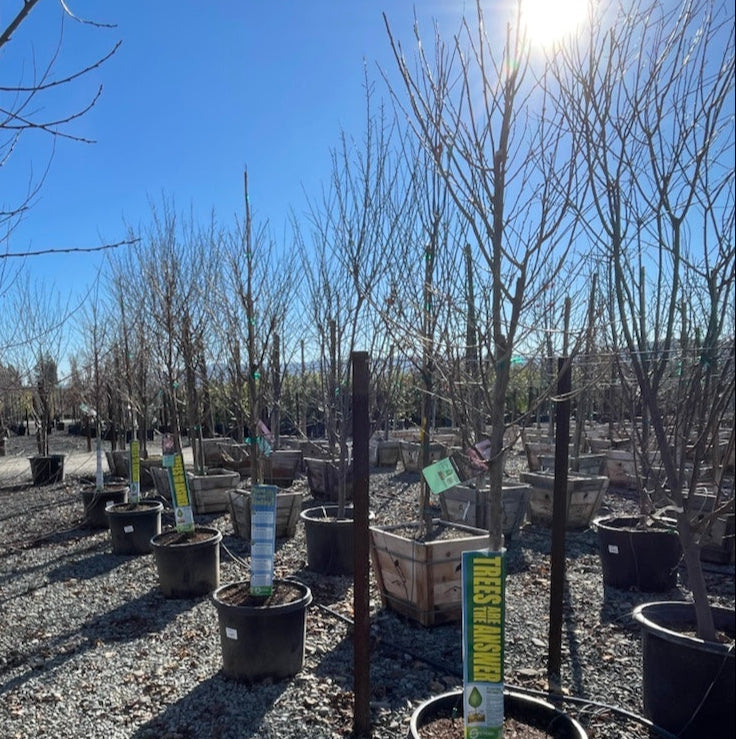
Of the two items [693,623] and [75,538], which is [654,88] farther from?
[75,538]

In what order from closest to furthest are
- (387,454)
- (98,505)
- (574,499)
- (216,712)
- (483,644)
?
(483,644), (216,712), (574,499), (98,505), (387,454)

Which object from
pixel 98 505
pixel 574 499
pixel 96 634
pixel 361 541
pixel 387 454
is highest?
pixel 361 541

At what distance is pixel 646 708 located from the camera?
3135mm

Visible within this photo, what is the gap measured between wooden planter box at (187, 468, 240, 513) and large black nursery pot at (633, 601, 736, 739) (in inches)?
244

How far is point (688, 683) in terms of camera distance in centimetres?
289

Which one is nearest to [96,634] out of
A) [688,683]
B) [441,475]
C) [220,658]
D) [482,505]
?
[220,658]

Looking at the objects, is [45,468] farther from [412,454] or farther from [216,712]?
[216,712]

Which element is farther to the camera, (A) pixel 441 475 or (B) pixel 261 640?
(B) pixel 261 640

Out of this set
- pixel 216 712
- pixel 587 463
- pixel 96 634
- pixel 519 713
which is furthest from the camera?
pixel 587 463

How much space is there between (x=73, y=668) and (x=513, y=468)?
408 inches

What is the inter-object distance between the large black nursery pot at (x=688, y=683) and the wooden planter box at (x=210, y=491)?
6.21 m

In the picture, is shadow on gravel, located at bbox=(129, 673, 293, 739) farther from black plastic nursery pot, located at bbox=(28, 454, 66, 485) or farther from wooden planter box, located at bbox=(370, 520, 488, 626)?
black plastic nursery pot, located at bbox=(28, 454, 66, 485)

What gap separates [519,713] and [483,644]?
584 millimetres

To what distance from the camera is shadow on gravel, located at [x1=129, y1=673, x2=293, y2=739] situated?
3139 millimetres
